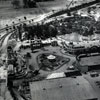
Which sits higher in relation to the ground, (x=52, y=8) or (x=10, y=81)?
(x=52, y=8)

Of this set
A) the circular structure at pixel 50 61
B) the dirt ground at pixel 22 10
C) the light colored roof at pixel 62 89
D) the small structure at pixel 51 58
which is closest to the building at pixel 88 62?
the circular structure at pixel 50 61

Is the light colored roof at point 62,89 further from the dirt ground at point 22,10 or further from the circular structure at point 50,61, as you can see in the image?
the dirt ground at point 22,10

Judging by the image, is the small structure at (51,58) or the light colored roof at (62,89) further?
the small structure at (51,58)

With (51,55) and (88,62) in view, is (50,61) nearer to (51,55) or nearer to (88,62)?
(51,55)

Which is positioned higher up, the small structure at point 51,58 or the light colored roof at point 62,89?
the small structure at point 51,58

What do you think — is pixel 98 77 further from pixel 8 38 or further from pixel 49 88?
pixel 8 38

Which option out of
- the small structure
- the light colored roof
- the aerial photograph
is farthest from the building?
the light colored roof

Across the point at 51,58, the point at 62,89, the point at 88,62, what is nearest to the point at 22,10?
the point at 51,58

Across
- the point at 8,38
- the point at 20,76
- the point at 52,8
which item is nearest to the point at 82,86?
the point at 20,76
